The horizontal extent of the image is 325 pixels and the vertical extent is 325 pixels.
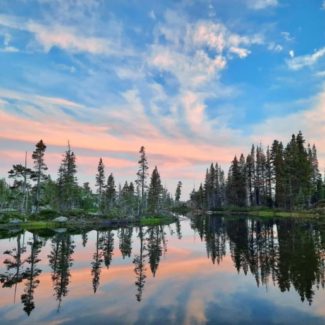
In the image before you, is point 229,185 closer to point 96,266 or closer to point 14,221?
point 14,221

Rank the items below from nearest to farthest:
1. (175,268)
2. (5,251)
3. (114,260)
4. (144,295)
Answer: (144,295) → (175,268) → (114,260) → (5,251)

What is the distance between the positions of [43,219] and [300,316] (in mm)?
55630

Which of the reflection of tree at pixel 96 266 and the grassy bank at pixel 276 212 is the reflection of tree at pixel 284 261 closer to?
the reflection of tree at pixel 96 266

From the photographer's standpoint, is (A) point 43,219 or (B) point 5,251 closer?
(B) point 5,251

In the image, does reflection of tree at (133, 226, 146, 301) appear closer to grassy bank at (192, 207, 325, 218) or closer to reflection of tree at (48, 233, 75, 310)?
reflection of tree at (48, 233, 75, 310)

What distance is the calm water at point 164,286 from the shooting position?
41.4 ft

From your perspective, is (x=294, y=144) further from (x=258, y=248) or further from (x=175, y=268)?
(x=175, y=268)

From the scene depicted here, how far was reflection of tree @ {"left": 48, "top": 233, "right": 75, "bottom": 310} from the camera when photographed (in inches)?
667

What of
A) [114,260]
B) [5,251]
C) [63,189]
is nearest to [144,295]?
[114,260]

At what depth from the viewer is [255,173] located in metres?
116

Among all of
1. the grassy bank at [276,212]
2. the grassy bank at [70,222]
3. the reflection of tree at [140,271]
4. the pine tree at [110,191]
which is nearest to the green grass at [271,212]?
the grassy bank at [276,212]

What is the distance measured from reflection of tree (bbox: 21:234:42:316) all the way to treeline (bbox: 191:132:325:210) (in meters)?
69.1

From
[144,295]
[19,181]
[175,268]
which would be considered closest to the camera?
[144,295]

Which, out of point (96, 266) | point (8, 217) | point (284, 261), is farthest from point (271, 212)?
point (96, 266)
